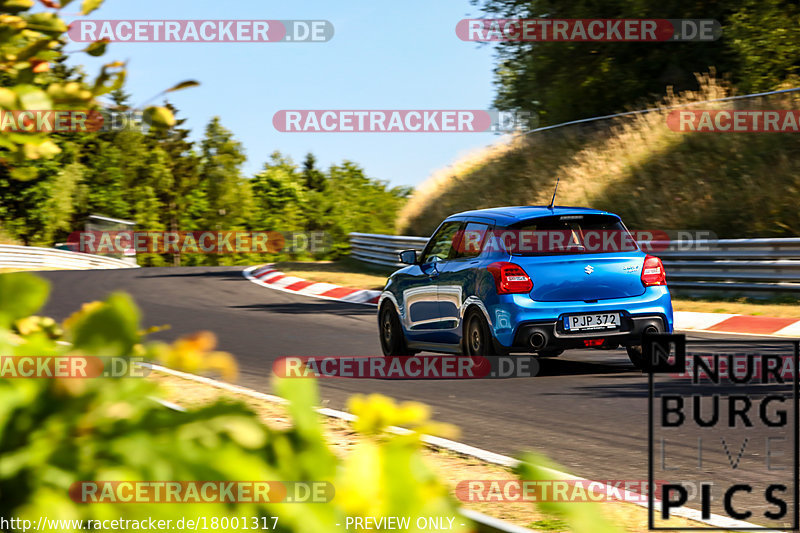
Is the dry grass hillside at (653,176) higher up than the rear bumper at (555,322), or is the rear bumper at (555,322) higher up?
the dry grass hillside at (653,176)

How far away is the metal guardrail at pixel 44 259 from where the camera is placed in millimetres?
37906

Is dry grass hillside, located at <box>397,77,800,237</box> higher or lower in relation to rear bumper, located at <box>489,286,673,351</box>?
higher

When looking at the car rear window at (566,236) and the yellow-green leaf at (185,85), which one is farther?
the car rear window at (566,236)

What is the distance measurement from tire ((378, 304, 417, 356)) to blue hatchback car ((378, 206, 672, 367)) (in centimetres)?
117

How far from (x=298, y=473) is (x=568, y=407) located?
6738 mm

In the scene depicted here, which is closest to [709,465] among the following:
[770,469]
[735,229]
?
[770,469]

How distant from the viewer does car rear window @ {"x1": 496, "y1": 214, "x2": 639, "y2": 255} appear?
9.36 meters

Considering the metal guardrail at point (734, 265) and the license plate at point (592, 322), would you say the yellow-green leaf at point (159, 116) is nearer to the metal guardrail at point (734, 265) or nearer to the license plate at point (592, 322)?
the license plate at point (592, 322)

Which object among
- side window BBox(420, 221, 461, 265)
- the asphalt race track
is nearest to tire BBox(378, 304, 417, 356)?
the asphalt race track

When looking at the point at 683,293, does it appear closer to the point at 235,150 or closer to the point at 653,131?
the point at 653,131

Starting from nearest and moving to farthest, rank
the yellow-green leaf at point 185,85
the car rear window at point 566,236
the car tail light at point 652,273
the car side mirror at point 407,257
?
the yellow-green leaf at point 185,85 < the car rear window at point 566,236 < the car tail light at point 652,273 < the car side mirror at point 407,257

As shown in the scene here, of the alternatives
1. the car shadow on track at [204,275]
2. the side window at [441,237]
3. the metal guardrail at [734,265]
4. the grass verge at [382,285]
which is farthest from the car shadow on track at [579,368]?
the car shadow on track at [204,275]

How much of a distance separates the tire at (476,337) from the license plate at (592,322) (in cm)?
75

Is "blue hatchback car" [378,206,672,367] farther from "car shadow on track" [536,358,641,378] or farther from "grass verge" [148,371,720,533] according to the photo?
"grass verge" [148,371,720,533]
